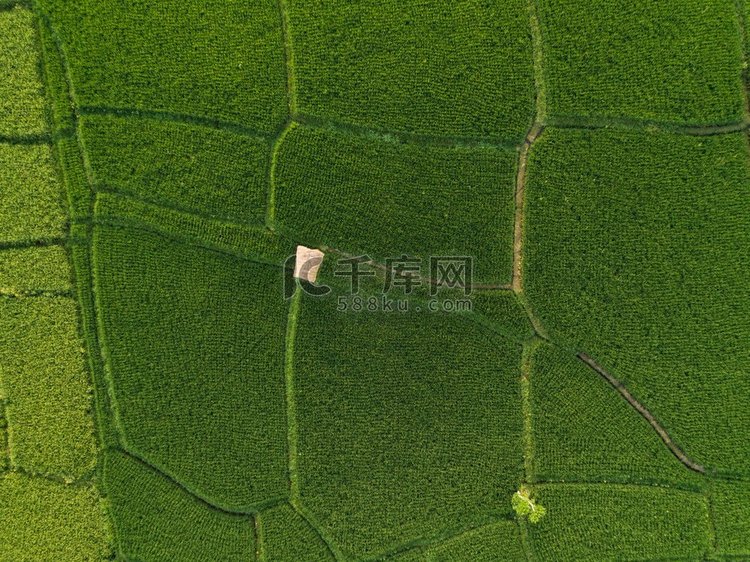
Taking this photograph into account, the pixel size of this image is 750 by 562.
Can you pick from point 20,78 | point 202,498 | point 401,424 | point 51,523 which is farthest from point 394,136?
point 51,523

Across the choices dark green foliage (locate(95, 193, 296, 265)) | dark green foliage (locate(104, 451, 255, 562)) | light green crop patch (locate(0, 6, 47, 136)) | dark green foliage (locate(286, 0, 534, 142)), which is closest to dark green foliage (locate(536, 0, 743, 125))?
dark green foliage (locate(286, 0, 534, 142))

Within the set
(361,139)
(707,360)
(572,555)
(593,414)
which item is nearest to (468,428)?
(593,414)

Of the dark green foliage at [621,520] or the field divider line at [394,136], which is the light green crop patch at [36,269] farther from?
the dark green foliage at [621,520]

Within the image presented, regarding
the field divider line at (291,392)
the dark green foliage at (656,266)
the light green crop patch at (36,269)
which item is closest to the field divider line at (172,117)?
the light green crop patch at (36,269)

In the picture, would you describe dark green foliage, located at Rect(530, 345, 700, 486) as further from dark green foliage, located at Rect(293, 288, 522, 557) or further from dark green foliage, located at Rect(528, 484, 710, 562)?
dark green foliage, located at Rect(293, 288, 522, 557)


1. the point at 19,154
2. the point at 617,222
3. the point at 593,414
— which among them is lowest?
the point at 593,414

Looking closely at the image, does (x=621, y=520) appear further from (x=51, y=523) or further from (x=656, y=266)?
(x=51, y=523)

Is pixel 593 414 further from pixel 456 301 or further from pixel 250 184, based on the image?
pixel 250 184

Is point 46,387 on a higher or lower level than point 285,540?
higher
